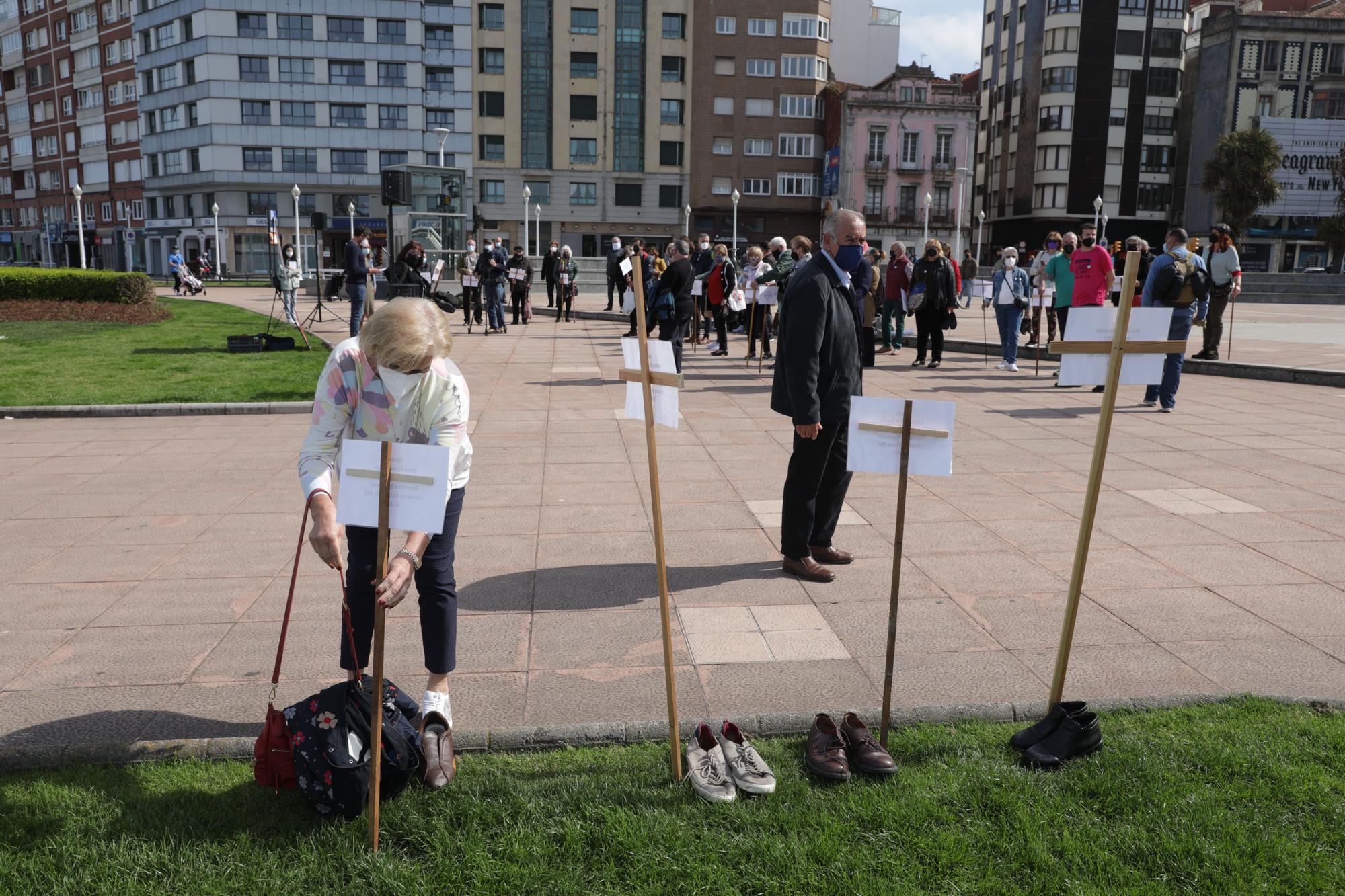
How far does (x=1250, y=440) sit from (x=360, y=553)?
9164 mm

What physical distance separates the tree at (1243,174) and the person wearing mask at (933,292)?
51904mm

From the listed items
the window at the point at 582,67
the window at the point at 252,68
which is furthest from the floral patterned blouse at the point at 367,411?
the window at the point at 252,68

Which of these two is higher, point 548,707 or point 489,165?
point 489,165

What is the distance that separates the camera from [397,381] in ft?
11.2

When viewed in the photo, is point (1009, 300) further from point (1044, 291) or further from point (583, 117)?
point (583, 117)

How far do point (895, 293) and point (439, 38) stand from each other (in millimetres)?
55663

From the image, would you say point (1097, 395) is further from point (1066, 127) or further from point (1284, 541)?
point (1066, 127)

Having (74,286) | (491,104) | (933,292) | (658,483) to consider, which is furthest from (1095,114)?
(658,483)

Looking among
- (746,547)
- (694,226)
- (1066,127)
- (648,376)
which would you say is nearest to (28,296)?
(746,547)

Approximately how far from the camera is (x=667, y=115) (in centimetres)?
6638

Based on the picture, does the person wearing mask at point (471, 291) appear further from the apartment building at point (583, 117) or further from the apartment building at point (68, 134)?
the apartment building at point (68, 134)

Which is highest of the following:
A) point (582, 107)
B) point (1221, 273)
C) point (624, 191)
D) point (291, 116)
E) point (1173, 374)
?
point (582, 107)

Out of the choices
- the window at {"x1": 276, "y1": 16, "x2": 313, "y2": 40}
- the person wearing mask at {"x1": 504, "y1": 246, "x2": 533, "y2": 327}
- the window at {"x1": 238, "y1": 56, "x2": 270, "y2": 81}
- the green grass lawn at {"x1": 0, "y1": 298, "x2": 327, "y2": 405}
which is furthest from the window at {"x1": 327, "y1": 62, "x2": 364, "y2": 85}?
the green grass lawn at {"x1": 0, "y1": 298, "x2": 327, "y2": 405}

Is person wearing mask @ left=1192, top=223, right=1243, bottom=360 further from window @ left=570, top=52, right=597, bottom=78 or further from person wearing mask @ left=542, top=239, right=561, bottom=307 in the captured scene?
window @ left=570, top=52, right=597, bottom=78
